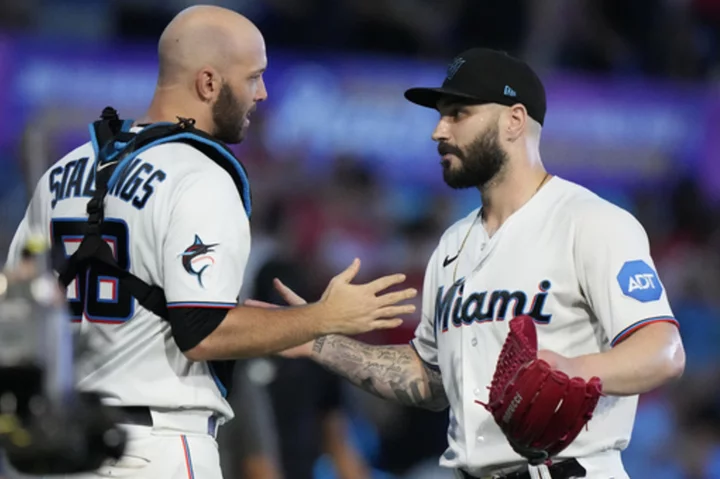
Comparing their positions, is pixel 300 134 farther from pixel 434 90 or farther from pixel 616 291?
pixel 616 291

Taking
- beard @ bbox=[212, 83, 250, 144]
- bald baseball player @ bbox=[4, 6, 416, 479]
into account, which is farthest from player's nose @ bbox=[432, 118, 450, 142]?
bald baseball player @ bbox=[4, 6, 416, 479]

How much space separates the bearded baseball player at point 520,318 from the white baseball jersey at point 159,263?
824mm

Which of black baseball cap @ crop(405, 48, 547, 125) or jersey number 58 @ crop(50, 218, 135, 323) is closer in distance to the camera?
jersey number 58 @ crop(50, 218, 135, 323)

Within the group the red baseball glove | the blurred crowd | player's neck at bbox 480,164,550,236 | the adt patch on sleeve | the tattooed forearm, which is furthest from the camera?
the blurred crowd

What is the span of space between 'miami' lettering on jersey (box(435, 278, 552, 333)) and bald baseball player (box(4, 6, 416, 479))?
51 cm

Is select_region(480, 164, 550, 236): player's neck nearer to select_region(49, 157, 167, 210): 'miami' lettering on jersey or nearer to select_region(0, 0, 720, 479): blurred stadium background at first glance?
select_region(49, 157, 167, 210): 'miami' lettering on jersey

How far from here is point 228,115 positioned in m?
4.42

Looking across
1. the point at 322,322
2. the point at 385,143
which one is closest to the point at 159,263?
the point at 322,322

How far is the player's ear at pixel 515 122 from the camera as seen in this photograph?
15.8 ft

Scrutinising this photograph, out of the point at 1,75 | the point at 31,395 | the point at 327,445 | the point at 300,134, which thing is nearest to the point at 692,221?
the point at 300,134

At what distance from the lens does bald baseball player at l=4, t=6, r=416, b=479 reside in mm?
3961

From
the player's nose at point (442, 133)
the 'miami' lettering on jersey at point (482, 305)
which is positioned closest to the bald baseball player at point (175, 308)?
the 'miami' lettering on jersey at point (482, 305)

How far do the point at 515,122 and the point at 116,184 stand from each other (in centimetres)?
159

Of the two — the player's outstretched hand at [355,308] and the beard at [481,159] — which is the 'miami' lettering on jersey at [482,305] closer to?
the beard at [481,159]
